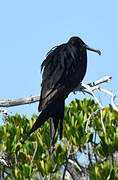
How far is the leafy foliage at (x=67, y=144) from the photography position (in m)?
7.06

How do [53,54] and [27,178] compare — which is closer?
[27,178]

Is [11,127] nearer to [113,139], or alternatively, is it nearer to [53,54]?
[53,54]

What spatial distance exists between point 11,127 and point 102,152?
1.78 metres

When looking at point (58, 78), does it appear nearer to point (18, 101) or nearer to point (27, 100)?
point (27, 100)

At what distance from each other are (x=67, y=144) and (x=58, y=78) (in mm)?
1052

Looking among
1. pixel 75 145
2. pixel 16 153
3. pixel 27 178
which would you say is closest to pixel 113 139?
pixel 75 145

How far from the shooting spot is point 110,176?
21.0 feet

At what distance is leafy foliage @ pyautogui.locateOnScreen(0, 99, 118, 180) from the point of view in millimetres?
7059

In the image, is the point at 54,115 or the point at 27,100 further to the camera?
the point at 27,100

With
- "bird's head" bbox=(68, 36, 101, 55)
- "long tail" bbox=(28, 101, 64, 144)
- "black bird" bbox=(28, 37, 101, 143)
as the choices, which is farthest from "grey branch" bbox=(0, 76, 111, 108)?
"bird's head" bbox=(68, 36, 101, 55)

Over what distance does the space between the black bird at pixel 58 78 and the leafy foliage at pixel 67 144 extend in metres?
0.31

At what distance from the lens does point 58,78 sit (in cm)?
725

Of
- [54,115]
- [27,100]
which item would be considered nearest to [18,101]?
[27,100]

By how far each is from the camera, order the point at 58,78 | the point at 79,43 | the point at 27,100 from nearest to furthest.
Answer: the point at 58,78
the point at 27,100
the point at 79,43
